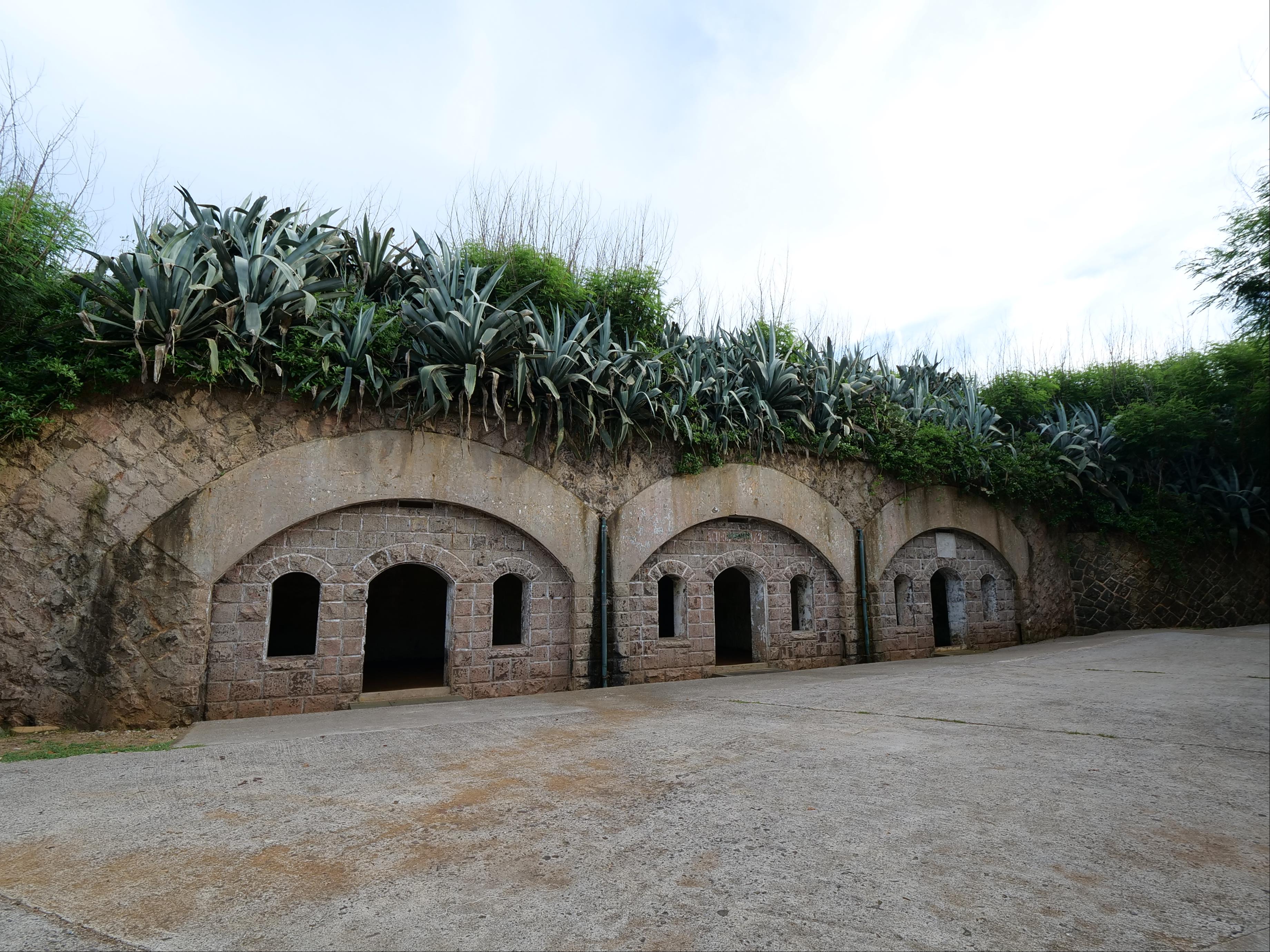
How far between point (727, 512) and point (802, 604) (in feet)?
6.77

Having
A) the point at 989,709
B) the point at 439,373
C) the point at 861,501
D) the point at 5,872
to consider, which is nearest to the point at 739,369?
the point at 861,501

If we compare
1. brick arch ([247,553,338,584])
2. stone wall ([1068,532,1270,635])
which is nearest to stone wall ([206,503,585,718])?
brick arch ([247,553,338,584])

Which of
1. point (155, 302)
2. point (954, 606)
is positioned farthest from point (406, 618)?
point (954, 606)

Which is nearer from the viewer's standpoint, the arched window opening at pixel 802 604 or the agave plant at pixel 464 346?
the agave plant at pixel 464 346

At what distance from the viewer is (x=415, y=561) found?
746 cm

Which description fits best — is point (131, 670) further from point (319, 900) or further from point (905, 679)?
point (905, 679)

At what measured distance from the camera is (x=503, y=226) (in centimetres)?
1188

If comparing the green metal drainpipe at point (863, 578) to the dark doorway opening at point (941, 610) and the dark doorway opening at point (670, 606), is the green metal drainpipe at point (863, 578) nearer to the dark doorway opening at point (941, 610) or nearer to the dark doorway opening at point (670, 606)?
the dark doorway opening at point (941, 610)

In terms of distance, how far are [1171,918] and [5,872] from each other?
441 cm

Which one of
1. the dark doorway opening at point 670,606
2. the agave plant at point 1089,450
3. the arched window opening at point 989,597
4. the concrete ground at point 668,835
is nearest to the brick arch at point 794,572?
the dark doorway opening at point 670,606

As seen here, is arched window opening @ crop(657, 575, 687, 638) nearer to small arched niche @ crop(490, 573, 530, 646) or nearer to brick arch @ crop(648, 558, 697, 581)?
brick arch @ crop(648, 558, 697, 581)

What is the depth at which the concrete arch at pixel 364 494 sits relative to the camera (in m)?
6.34

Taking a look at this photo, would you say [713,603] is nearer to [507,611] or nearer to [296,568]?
[507,611]

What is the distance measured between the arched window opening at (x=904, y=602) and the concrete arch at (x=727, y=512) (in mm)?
1098
